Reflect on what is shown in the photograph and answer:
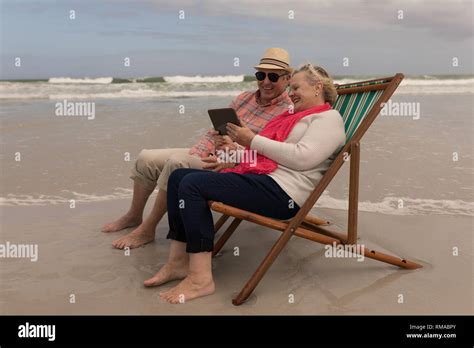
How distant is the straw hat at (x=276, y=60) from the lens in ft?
11.3

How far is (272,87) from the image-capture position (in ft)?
11.6

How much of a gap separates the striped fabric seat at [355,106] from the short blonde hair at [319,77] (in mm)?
228

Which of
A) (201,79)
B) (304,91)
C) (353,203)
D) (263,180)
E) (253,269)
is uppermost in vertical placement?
(201,79)


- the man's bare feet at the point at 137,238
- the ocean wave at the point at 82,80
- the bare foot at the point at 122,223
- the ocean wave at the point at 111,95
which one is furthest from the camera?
the ocean wave at the point at 82,80

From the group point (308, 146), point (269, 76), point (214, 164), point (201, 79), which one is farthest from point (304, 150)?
point (201, 79)

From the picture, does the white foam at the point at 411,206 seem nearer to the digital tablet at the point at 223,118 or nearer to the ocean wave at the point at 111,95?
the digital tablet at the point at 223,118

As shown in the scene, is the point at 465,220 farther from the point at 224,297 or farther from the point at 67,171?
the point at 67,171

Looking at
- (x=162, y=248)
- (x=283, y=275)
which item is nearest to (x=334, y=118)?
(x=283, y=275)

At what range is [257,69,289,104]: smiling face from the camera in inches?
137

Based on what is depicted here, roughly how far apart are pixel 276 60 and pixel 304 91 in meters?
0.62

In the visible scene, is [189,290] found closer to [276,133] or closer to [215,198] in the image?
[215,198]

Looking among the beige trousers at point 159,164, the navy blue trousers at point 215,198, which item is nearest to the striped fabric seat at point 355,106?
the navy blue trousers at point 215,198

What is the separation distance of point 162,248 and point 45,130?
6360 mm
